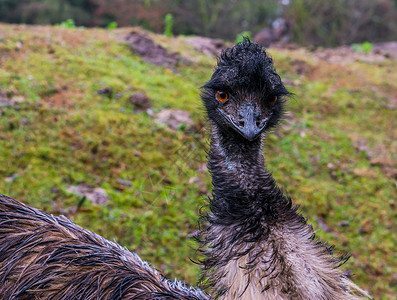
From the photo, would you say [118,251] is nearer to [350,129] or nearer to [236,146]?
[236,146]

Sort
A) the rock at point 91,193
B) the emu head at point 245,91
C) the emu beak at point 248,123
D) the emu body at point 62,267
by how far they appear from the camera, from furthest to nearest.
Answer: the rock at point 91,193
the emu body at point 62,267
the emu head at point 245,91
the emu beak at point 248,123

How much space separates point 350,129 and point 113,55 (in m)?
5.03

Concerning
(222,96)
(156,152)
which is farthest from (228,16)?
(222,96)

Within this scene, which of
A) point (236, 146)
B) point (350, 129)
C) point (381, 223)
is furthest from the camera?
point (350, 129)

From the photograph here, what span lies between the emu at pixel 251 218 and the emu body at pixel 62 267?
0.50 meters

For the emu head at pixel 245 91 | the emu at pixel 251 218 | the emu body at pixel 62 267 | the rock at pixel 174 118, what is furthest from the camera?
the rock at pixel 174 118

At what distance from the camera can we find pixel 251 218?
238 cm

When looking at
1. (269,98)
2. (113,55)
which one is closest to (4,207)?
(269,98)

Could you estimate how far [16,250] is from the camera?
2723 millimetres

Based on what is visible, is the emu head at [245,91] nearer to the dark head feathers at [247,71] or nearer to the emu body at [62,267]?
the dark head feathers at [247,71]

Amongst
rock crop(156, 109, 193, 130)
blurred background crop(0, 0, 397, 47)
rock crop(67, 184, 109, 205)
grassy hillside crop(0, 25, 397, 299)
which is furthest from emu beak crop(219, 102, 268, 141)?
blurred background crop(0, 0, 397, 47)

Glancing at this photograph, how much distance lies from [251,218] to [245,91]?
781 millimetres

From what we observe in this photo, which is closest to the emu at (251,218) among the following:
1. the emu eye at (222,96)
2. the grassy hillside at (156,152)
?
the emu eye at (222,96)

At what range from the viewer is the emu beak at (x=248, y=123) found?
237 cm
